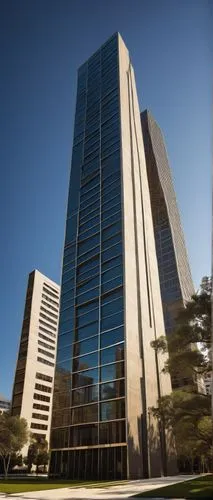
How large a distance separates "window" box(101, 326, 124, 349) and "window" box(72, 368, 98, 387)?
369 centimetres

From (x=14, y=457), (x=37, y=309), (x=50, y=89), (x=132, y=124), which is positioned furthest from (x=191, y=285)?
(x=50, y=89)

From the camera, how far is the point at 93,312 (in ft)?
171

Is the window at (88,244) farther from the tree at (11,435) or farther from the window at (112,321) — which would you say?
the tree at (11,435)

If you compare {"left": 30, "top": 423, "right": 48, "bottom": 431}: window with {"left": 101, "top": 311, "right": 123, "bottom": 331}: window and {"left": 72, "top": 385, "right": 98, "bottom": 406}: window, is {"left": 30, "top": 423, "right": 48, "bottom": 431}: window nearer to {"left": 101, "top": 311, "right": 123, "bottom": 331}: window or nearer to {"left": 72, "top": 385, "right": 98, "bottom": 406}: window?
{"left": 72, "top": 385, "right": 98, "bottom": 406}: window

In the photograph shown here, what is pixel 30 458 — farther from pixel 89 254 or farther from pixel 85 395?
pixel 89 254

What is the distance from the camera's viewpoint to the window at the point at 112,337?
148 feet

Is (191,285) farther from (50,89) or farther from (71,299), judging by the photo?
(50,89)

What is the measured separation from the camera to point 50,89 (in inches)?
868

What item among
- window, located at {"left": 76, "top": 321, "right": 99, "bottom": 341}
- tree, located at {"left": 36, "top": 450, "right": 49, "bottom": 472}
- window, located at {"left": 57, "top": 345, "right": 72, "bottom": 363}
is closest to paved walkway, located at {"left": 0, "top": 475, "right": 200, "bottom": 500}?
window, located at {"left": 76, "top": 321, "right": 99, "bottom": 341}

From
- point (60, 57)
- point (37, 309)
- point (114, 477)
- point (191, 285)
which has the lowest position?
point (114, 477)

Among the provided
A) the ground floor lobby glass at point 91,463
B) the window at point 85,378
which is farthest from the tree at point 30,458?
the window at point 85,378

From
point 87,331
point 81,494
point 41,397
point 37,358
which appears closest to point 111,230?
point 87,331

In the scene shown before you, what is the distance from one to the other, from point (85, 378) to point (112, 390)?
636 cm

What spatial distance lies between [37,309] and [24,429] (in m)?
49.3
